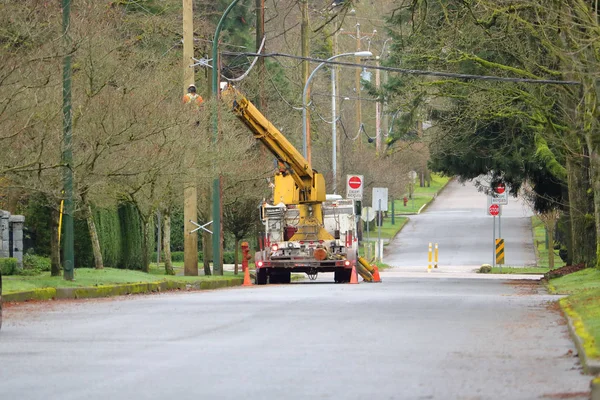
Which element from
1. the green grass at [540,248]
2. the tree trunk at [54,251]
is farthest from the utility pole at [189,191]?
the green grass at [540,248]

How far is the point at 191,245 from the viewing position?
34.1 m

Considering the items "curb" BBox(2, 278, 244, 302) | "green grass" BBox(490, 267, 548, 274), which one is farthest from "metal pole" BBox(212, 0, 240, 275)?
"green grass" BBox(490, 267, 548, 274)

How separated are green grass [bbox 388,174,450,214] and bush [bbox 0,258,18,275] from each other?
225ft

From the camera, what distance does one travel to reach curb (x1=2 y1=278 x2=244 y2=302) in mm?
21859

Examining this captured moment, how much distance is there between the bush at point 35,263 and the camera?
34562 mm

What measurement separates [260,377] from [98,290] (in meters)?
14.3

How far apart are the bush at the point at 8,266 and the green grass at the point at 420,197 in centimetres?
6853

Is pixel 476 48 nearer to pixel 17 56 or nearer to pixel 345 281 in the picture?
pixel 345 281

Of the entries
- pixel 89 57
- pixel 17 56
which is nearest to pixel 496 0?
pixel 89 57

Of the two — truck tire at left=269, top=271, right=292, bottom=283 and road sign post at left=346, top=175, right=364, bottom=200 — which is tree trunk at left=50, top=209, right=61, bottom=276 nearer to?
truck tire at left=269, top=271, right=292, bottom=283

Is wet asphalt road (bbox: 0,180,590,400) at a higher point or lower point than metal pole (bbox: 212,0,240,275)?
lower

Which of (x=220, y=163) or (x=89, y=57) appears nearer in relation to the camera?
(x=89, y=57)

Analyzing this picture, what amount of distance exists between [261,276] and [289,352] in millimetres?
21538

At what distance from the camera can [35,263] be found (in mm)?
35094
